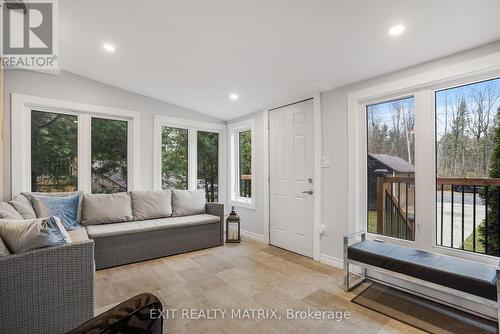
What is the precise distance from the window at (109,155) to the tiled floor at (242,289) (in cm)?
133

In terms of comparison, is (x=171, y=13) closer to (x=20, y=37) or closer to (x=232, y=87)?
(x=232, y=87)

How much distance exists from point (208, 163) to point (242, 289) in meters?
2.73

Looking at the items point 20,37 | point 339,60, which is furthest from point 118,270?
point 339,60

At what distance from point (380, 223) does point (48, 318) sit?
297 cm

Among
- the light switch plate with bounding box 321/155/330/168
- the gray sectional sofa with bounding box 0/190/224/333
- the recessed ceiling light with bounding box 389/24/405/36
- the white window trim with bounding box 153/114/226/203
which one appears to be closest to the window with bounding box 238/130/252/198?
the white window trim with bounding box 153/114/226/203

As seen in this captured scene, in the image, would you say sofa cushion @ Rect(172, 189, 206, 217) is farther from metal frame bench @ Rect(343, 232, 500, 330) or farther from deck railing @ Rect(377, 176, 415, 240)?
deck railing @ Rect(377, 176, 415, 240)

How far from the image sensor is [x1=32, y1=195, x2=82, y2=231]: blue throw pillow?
9.22 feet

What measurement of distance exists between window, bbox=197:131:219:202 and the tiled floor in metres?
1.51

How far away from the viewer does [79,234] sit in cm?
275

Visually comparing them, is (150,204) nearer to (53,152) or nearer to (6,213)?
(53,152)

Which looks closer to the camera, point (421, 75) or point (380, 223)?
point (421, 75)

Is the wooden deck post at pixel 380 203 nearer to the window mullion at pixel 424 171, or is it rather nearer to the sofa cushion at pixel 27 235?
the window mullion at pixel 424 171

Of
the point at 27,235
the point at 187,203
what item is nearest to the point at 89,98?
the point at 187,203

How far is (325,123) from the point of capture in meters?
3.11
